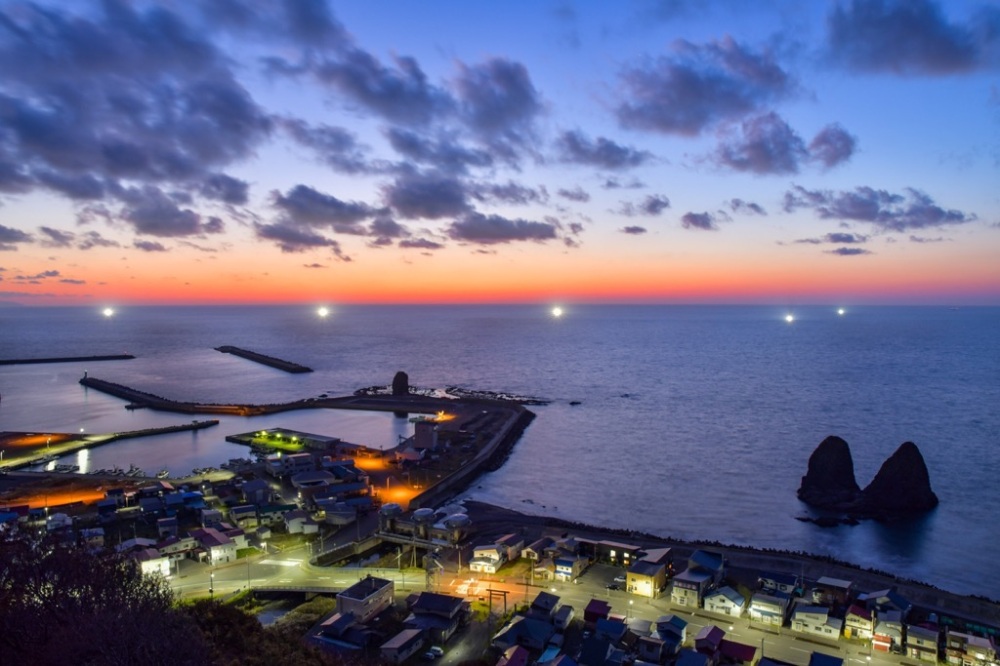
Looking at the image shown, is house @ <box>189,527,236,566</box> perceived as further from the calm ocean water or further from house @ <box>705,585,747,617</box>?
house @ <box>705,585,747,617</box>

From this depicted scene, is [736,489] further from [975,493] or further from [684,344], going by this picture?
[684,344]

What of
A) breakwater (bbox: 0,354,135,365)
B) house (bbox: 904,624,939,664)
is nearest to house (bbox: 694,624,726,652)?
house (bbox: 904,624,939,664)

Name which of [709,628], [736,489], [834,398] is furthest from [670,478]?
[834,398]

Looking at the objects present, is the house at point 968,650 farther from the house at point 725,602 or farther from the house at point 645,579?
the house at point 645,579

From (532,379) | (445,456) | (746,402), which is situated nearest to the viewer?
(445,456)

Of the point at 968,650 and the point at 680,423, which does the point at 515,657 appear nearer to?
the point at 968,650

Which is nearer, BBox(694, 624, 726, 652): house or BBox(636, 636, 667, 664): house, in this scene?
BBox(636, 636, 667, 664): house

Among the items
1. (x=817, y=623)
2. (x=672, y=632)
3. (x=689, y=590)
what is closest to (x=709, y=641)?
(x=672, y=632)
